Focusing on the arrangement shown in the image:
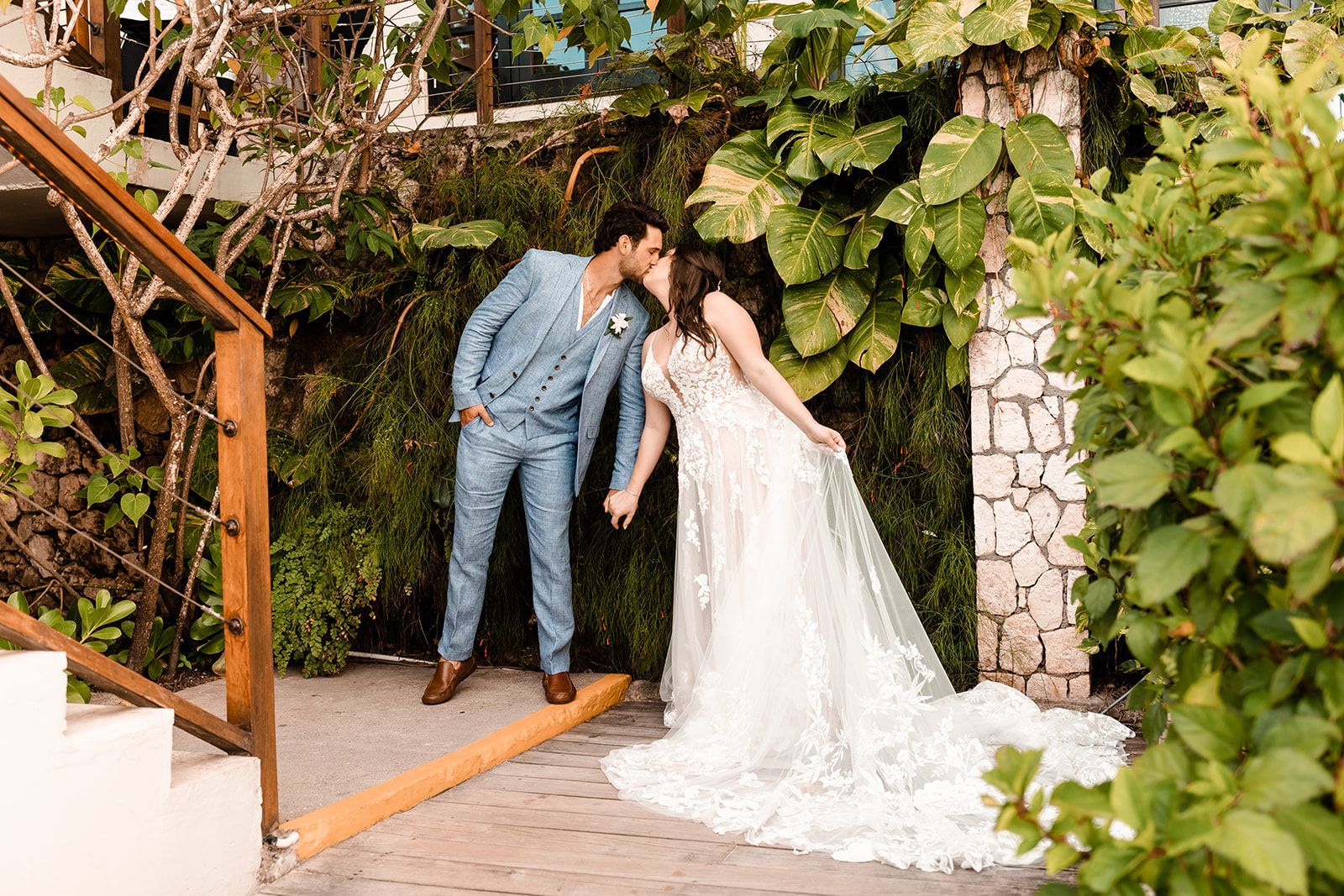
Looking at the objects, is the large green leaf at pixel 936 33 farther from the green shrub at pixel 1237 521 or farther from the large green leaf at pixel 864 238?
the green shrub at pixel 1237 521

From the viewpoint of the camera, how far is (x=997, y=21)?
3385 mm

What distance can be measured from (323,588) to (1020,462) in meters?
2.84

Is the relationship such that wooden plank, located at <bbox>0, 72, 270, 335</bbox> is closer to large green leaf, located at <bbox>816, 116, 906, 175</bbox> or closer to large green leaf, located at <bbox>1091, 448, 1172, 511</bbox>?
large green leaf, located at <bbox>1091, 448, 1172, 511</bbox>

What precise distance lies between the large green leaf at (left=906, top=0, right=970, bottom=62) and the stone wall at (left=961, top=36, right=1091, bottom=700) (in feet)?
0.73

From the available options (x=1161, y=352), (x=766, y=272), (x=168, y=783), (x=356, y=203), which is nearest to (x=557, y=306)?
(x=766, y=272)

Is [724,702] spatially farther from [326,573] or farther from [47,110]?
[47,110]

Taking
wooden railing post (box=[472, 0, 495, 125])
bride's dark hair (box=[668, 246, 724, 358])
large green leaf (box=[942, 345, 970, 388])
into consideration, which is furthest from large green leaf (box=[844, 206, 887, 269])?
wooden railing post (box=[472, 0, 495, 125])

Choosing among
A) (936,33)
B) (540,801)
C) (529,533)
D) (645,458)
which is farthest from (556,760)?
(936,33)

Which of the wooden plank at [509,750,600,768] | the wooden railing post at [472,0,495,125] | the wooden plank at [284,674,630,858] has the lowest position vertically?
the wooden plank at [509,750,600,768]

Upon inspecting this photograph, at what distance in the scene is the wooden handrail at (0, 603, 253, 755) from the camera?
69.4 inches

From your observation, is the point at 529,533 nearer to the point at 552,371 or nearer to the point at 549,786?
the point at 552,371

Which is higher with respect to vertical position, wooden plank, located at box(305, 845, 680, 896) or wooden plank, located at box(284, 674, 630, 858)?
wooden plank, located at box(284, 674, 630, 858)

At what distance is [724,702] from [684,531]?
63 cm

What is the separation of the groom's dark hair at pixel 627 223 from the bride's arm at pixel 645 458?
57cm
